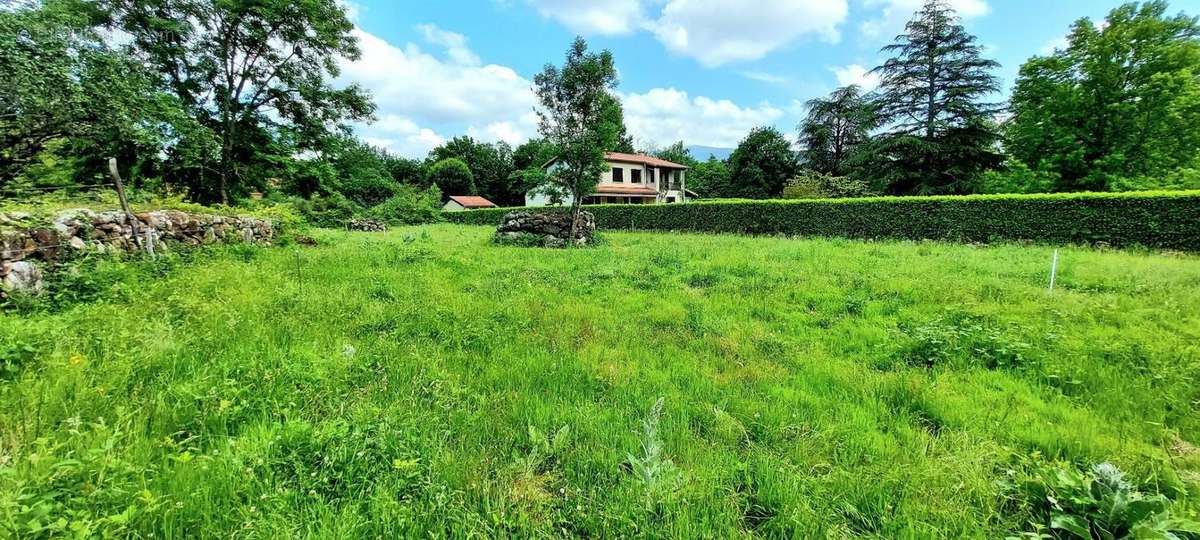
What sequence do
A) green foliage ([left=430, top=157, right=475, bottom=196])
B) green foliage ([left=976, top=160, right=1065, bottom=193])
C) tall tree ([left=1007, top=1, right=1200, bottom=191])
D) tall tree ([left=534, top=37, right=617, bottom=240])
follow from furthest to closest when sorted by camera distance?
green foliage ([left=430, top=157, right=475, bottom=196]) < green foliage ([left=976, top=160, right=1065, bottom=193]) < tall tree ([left=1007, top=1, right=1200, bottom=191]) < tall tree ([left=534, top=37, right=617, bottom=240])

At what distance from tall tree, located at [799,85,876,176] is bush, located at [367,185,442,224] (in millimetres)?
30409

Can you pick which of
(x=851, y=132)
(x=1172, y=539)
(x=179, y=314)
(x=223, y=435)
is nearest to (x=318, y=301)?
(x=179, y=314)

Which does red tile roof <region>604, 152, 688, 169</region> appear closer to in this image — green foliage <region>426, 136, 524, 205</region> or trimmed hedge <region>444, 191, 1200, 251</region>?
trimmed hedge <region>444, 191, 1200, 251</region>

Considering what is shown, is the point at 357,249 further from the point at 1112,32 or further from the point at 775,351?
the point at 1112,32

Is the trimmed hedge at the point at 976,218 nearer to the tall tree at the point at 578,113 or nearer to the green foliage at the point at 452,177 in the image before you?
the tall tree at the point at 578,113

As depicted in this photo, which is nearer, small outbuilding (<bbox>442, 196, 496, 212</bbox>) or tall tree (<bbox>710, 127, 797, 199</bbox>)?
tall tree (<bbox>710, 127, 797, 199</bbox>)

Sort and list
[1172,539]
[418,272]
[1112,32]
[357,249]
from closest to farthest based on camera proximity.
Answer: [1172,539] < [418,272] < [357,249] < [1112,32]

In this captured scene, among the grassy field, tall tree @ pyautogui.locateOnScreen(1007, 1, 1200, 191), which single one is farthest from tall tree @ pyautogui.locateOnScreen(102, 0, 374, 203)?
tall tree @ pyautogui.locateOnScreen(1007, 1, 1200, 191)

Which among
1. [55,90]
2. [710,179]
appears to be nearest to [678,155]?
[710,179]

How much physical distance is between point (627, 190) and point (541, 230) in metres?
21.1

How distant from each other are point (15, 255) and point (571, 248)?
961cm

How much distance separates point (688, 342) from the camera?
4.20 m

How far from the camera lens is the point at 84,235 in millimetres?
5113

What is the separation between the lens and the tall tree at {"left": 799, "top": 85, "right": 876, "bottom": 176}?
109 ft
